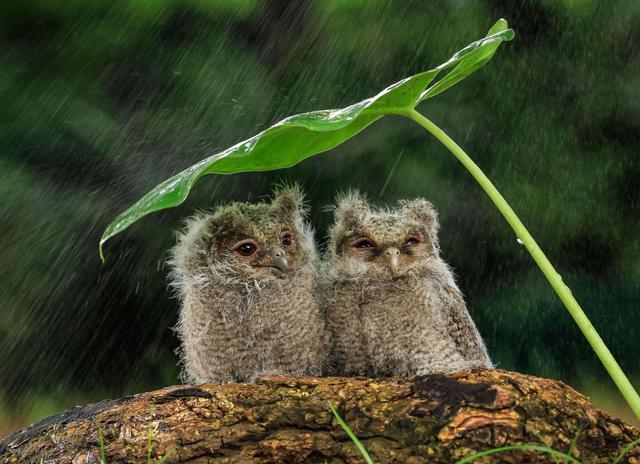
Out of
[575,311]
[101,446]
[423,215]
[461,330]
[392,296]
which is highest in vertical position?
[423,215]

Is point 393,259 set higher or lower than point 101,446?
higher

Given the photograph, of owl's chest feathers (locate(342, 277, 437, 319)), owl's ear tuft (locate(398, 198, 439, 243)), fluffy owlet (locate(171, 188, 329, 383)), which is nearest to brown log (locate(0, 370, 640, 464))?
fluffy owlet (locate(171, 188, 329, 383))

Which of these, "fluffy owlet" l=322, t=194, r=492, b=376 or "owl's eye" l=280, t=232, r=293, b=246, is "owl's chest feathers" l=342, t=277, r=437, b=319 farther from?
"owl's eye" l=280, t=232, r=293, b=246

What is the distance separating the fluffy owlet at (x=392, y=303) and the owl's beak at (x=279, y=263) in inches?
8.8

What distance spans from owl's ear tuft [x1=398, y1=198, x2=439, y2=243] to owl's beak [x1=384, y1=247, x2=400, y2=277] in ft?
0.80

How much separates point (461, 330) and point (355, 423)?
76cm

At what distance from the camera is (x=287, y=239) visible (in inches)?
120

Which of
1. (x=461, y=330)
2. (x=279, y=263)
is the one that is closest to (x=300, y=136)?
(x=279, y=263)

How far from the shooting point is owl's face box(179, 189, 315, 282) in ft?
9.79

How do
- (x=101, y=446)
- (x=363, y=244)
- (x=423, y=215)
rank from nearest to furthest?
(x=101, y=446), (x=363, y=244), (x=423, y=215)

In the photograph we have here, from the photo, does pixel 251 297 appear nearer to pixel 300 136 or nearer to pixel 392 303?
pixel 392 303

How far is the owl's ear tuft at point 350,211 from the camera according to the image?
3156 mm

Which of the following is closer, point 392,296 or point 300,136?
point 300,136

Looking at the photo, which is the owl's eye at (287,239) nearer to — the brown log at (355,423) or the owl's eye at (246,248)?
the owl's eye at (246,248)
